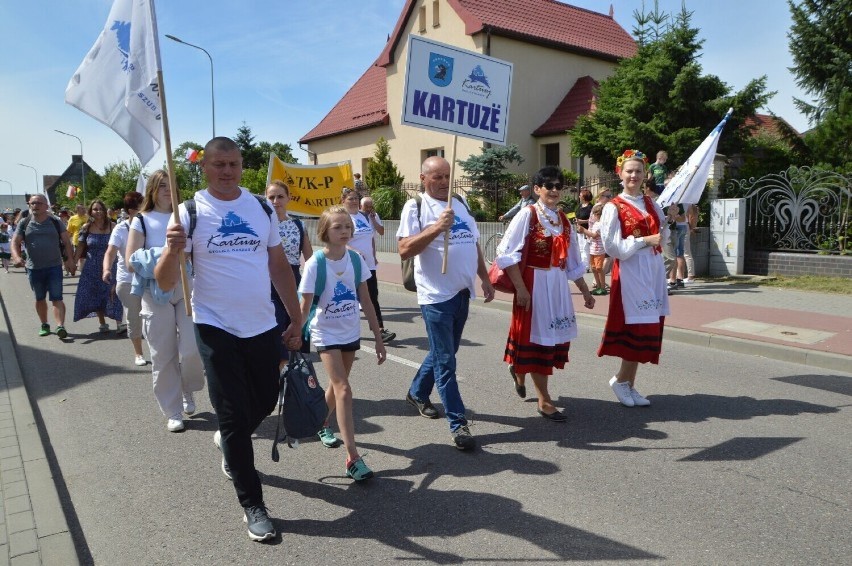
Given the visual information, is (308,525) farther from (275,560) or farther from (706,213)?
(706,213)

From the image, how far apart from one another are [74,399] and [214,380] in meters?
3.61

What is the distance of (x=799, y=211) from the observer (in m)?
12.4

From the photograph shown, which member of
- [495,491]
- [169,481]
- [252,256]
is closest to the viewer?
[252,256]

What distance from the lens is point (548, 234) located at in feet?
16.6

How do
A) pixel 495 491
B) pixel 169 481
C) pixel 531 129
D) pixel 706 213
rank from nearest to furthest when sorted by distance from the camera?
pixel 495 491
pixel 169 481
pixel 706 213
pixel 531 129

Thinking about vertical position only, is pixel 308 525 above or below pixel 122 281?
below

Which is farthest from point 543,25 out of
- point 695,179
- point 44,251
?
point 44,251

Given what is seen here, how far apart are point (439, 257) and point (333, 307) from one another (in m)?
0.88

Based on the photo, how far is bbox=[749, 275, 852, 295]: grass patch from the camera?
1092 cm

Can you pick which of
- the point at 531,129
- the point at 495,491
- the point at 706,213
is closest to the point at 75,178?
the point at 531,129

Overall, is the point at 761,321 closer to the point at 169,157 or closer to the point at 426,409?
the point at 426,409

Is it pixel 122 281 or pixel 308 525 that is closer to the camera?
pixel 308 525

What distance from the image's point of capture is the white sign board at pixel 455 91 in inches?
191

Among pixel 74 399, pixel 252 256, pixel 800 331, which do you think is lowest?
pixel 74 399
